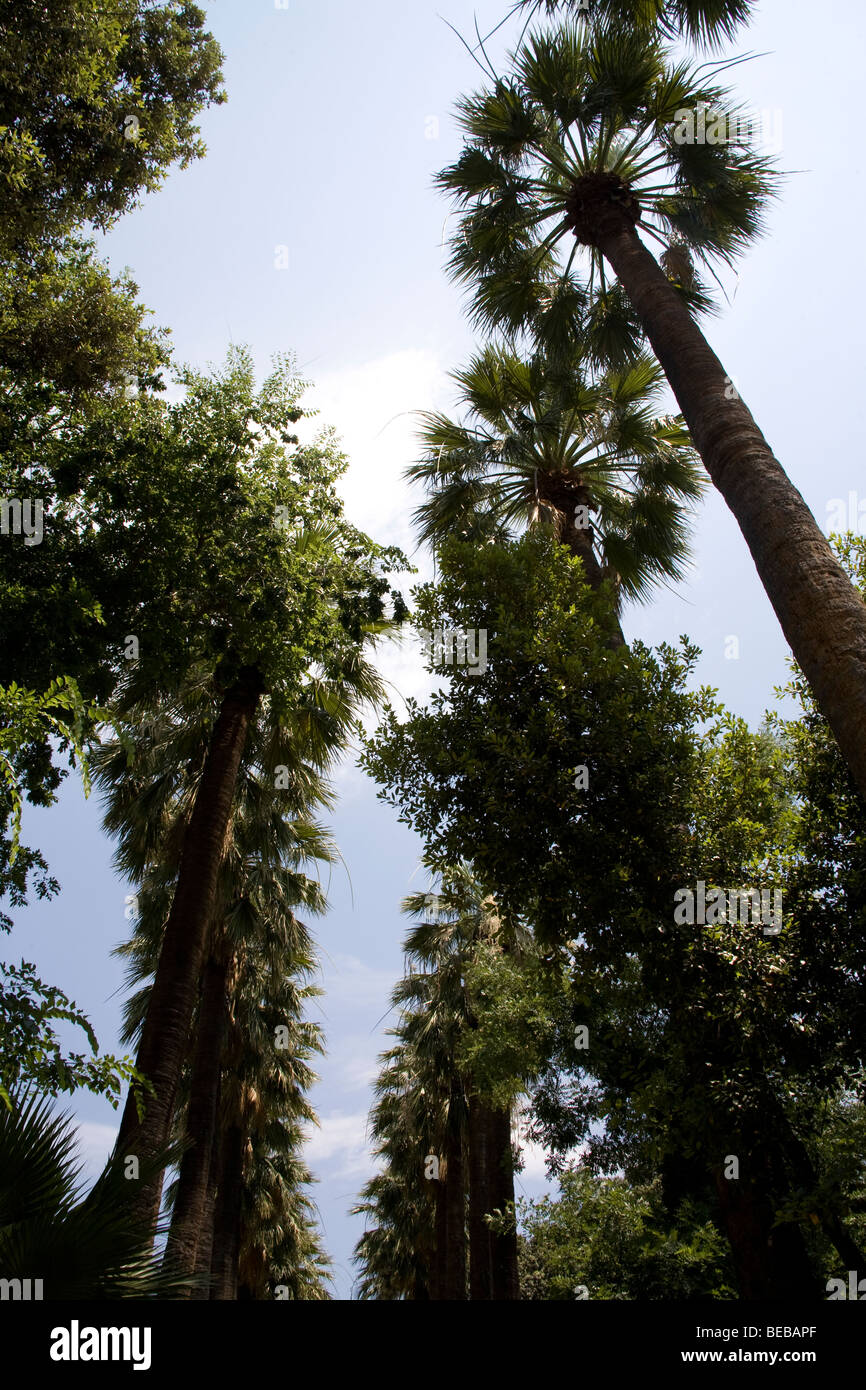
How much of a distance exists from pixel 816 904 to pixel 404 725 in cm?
348

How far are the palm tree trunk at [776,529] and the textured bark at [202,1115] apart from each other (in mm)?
9502

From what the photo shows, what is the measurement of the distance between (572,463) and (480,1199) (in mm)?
13733

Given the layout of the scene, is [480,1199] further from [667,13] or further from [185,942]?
[667,13]

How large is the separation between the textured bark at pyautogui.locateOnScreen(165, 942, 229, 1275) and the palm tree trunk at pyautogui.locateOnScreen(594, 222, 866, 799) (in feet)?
31.2

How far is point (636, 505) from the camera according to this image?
37.4ft

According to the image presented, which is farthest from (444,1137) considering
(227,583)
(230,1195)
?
(227,583)

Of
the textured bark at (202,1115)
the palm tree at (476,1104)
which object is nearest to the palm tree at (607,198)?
the palm tree at (476,1104)

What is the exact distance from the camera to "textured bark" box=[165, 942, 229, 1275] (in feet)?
35.1

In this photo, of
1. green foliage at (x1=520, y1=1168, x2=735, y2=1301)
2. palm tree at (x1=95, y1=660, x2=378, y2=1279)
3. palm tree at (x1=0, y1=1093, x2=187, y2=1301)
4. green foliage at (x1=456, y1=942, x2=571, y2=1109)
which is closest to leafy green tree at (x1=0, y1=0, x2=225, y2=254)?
palm tree at (x1=95, y1=660, x2=378, y2=1279)

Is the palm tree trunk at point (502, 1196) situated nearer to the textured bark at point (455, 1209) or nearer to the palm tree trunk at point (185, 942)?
the textured bark at point (455, 1209)

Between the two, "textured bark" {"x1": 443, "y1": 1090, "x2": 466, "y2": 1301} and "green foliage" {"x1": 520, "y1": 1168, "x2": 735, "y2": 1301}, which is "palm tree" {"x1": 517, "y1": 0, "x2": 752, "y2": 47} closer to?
"green foliage" {"x1": 520, "y1": 1168, "x2": 735, "y2": 1301}

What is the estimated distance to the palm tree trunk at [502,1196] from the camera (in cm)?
1371
